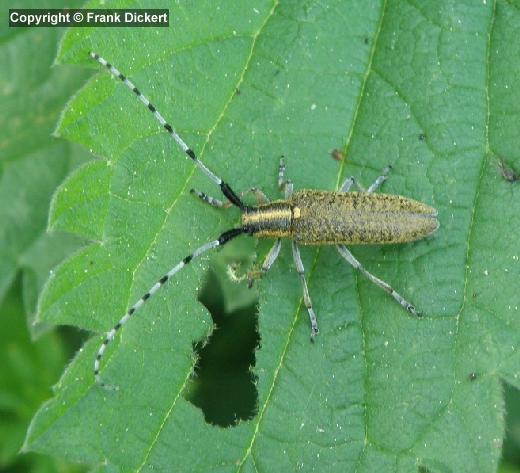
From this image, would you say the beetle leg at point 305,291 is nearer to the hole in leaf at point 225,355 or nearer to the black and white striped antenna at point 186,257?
the black and white striped antenna at point 186,257

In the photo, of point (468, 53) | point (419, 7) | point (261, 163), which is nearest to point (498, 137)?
point (468, 53)

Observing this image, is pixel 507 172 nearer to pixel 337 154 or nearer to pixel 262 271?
pixel 337 154

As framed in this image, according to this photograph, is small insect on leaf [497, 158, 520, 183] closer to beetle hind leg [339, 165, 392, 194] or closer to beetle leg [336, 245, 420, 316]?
beetle hind leg [339, 165, 392, 194]

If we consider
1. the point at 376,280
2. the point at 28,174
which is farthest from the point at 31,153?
the point at 376,280

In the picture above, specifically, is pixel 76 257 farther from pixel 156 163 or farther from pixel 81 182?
pixel 156 163

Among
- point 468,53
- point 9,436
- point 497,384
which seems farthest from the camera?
point 9,436

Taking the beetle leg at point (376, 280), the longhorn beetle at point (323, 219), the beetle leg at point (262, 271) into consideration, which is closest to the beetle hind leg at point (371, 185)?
the longhorn beetle at point (323, 219)

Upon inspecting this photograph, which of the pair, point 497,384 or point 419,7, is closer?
point 497,384

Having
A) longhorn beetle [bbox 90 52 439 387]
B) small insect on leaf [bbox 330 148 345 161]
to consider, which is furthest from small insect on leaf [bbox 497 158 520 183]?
small insect on leaf [bbox 330 148 345 161]
